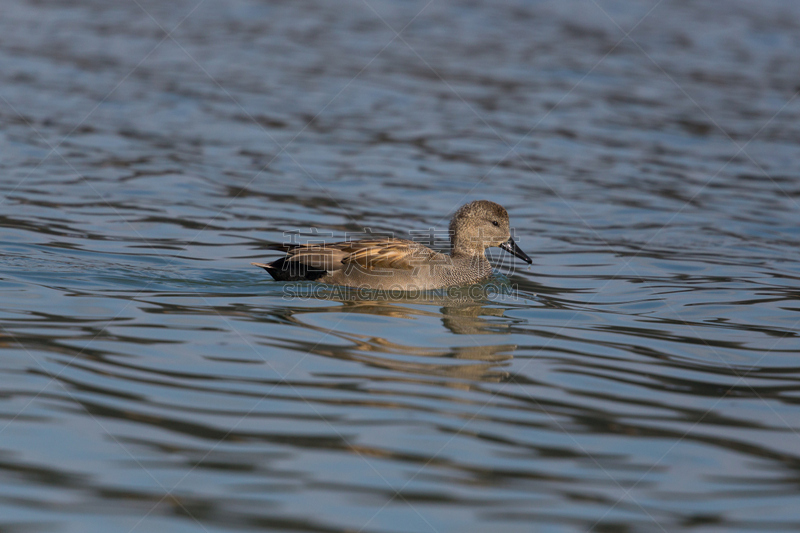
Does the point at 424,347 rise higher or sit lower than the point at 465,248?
lower

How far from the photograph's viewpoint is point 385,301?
27.1 ft

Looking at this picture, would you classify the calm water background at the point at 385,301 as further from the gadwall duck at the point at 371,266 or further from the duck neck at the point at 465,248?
the duck neck at the point at 465,248

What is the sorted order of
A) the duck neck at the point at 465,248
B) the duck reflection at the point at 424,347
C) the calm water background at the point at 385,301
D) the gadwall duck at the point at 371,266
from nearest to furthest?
the calm water background at the point at 385,301, the duck reflection at the point at 424,347, the gadwall duck at the point at 371,266, the duck neck at the point at 465,248

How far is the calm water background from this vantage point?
4633 mm

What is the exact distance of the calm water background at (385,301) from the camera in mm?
4633

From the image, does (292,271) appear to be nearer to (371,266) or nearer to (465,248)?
(371,266)

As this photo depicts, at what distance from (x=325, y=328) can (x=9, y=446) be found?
113 inches

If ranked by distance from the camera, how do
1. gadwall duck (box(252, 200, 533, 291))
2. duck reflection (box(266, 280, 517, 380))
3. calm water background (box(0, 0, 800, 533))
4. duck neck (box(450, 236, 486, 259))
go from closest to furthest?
calm water background (box(0, 0, 800, 533)) → duck reflection (box(266, 280, 517, 380)) → gadwall duck (box(252, 200, 533, 291)) → duck neck (box(450, 236, 486, 259))

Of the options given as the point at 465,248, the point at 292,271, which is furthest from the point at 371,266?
the point at 465,248

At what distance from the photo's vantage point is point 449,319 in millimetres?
7836

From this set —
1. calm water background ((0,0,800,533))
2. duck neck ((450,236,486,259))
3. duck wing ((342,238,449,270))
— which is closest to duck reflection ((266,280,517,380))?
calm water background ((0,0,800,533))

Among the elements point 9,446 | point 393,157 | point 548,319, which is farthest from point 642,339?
point 393,157

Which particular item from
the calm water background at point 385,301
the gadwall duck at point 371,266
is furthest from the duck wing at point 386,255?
the calm water background at point 385,301

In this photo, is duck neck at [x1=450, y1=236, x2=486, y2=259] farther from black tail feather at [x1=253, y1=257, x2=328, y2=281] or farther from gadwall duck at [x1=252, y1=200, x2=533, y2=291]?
black tail feather at [x1=253, y1=257, x2=328, y2=281]
